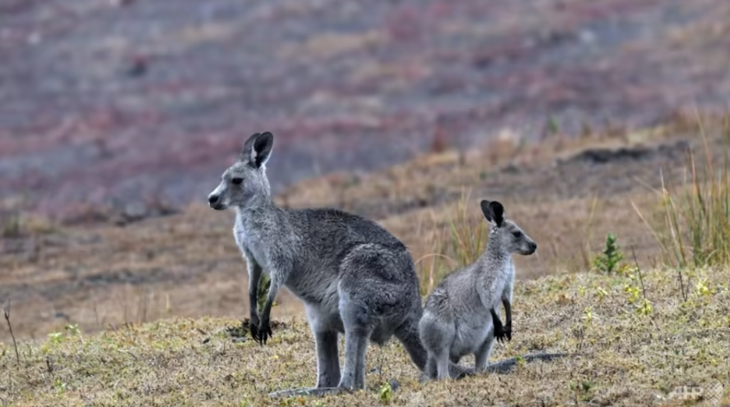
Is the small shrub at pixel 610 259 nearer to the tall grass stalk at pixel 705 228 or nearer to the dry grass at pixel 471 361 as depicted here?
the dry grass at pixel 471 361

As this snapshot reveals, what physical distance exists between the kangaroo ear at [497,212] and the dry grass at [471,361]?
1.03 meters

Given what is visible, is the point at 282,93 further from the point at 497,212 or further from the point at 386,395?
the point at 386,395

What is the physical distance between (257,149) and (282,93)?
107 feet

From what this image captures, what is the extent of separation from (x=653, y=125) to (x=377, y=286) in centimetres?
1746

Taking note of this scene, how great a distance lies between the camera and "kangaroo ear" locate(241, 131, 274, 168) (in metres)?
10.6

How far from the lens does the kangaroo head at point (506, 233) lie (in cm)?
1048

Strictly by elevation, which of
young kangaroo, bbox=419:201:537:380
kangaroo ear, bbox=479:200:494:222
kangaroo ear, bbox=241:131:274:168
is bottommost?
young kangaroo, bbox=419:201:537:380

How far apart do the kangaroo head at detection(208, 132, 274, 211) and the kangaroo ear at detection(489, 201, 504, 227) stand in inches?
64.7

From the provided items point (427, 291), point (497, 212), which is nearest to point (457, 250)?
point (427, 291)

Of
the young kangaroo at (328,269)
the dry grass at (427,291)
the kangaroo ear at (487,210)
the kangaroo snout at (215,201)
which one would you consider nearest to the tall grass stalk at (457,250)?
the dry grass at (427,291)

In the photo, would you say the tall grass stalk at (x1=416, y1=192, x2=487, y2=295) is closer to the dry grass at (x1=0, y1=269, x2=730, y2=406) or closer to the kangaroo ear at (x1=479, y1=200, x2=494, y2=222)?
the dry grass at (x1=0, y1=269, x2=730, y2=406)

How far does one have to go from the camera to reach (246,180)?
1055 cm

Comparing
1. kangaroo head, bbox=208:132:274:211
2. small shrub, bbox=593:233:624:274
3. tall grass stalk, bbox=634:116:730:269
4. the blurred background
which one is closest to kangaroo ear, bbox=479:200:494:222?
kangaroo head, bbox=208:132:274:211

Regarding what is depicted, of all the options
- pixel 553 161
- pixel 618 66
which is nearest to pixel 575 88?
pixel 618 66
